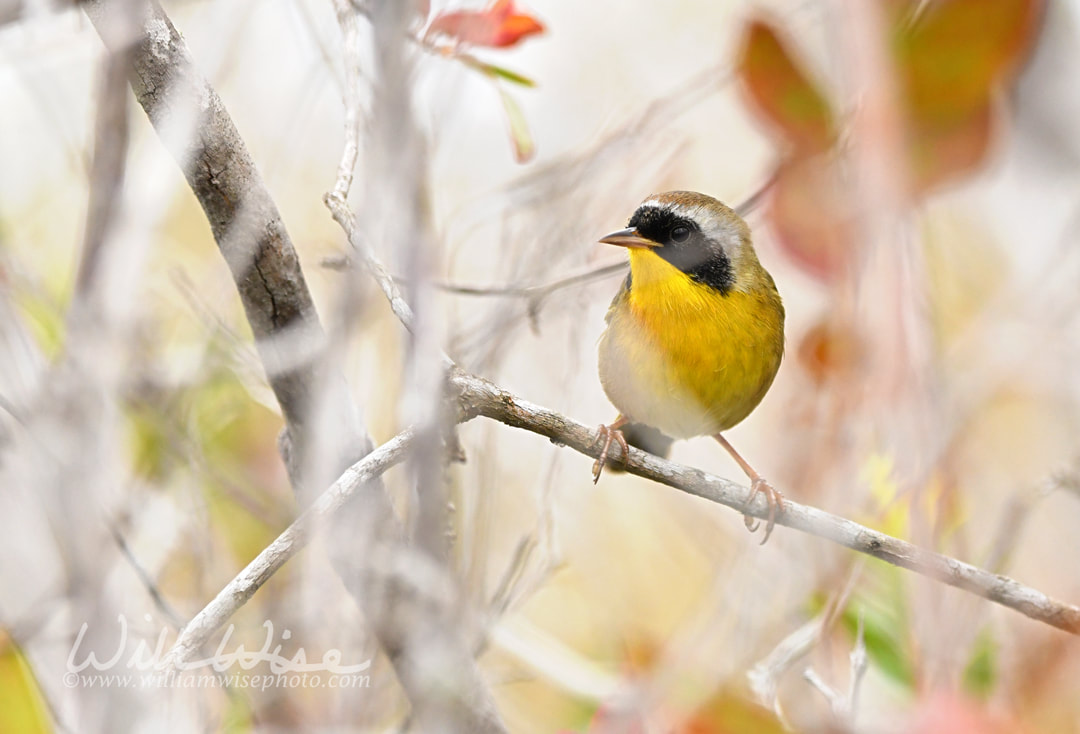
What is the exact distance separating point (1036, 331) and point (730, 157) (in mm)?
3303

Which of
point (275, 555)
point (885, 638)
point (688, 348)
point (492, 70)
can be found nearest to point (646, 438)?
point (688, 348)

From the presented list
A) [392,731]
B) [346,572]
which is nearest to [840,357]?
[346,572]

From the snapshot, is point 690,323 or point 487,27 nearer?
point 487,27

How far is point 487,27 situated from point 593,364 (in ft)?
6.75

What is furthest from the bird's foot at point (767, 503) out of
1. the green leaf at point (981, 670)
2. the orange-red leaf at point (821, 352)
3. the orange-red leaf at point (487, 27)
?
the orange-red leaf at point (487, 27)

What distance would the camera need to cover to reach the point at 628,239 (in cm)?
324

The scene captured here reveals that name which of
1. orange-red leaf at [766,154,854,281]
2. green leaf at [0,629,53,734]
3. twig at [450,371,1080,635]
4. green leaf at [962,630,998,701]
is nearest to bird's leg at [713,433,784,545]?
twig at [450,371,1080,635]

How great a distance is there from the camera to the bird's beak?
10.5 feet

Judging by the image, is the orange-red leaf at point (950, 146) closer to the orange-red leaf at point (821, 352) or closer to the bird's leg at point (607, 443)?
the orange-red leaf at point (821, 352)

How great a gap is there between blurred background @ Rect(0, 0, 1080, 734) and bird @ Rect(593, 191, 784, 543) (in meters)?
0.17

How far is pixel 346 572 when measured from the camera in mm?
2441

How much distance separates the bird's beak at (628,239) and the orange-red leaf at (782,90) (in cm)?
60

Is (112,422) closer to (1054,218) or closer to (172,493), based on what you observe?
(172,493)

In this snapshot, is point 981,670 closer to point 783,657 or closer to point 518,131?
point 783,657
